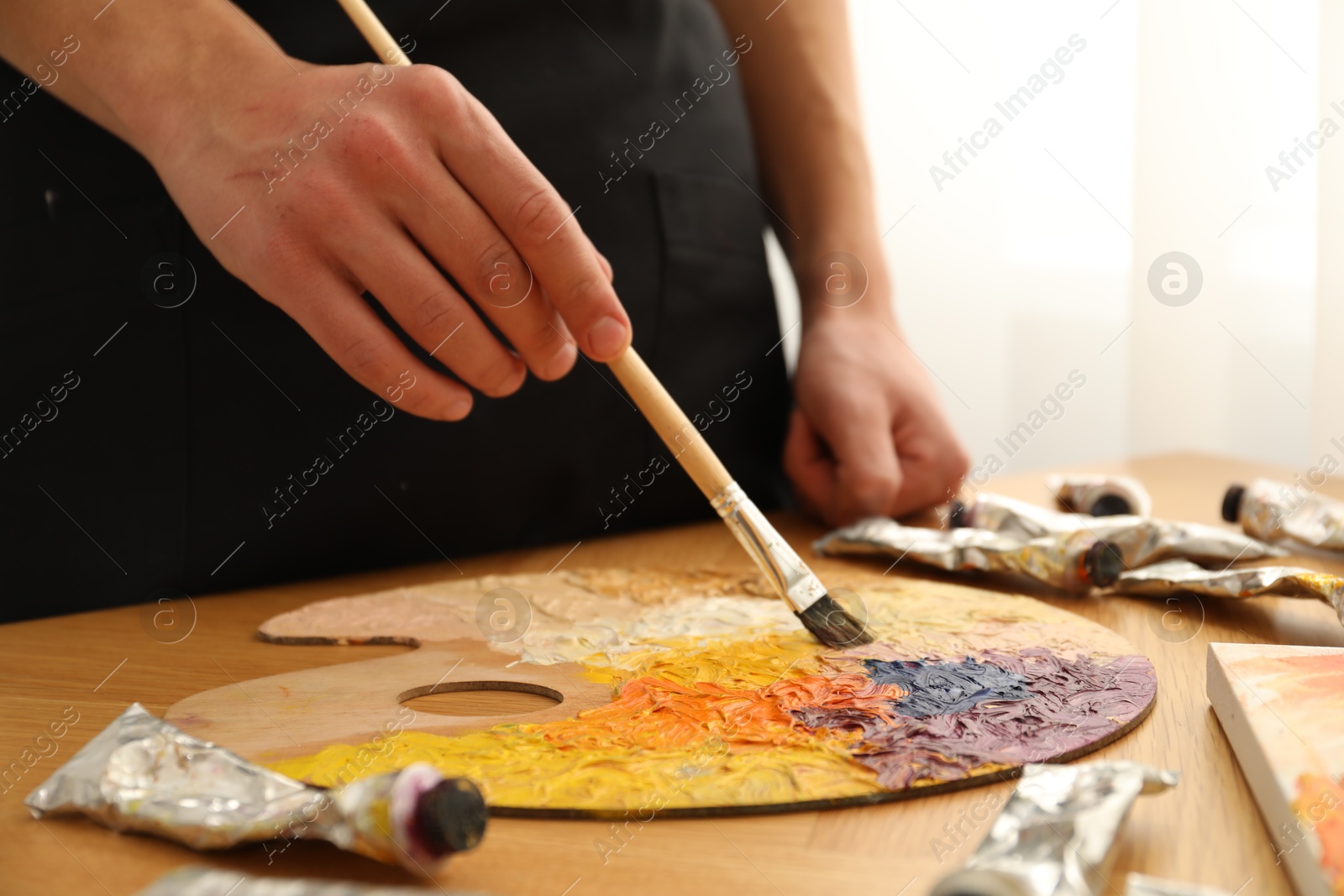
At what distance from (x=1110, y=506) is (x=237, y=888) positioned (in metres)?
0.70

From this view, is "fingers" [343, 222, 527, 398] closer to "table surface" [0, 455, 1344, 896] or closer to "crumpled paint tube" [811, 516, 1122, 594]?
"table surface" [0, 455, 1344, 896]

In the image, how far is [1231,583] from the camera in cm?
60

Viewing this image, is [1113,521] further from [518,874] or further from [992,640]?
[518,874]

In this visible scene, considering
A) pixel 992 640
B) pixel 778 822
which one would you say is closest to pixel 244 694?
pixel 778 822

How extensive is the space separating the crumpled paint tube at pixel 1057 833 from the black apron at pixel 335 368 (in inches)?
17.2

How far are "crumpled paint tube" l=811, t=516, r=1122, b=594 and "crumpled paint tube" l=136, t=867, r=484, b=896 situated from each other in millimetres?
452

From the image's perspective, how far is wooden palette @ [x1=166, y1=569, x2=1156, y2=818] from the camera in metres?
0.40

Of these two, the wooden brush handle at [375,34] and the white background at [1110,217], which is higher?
the wooden brush handle at [375,34]

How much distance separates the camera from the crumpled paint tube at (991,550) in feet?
2.12

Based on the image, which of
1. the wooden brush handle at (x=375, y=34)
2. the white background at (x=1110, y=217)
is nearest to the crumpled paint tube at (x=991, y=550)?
the wooden brush handle at (x=375, y=34)
